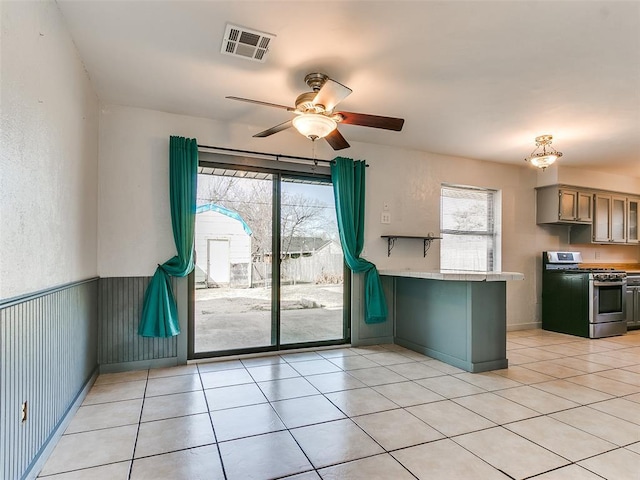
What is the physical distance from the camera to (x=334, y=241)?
15.0 feet

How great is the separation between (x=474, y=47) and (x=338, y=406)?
2.76 meters

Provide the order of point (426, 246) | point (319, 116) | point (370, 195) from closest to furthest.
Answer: point (319, 116) < point (370, 195) < point (426, 246)

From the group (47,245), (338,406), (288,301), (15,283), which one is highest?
(47,245)

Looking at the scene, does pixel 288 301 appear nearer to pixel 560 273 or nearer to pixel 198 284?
pixel 198 284

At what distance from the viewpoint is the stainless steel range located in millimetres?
5160

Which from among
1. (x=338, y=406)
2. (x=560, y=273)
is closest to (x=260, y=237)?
(x=338, y=406)

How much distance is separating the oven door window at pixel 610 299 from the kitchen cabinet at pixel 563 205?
112cm

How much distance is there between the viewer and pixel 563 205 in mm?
5652

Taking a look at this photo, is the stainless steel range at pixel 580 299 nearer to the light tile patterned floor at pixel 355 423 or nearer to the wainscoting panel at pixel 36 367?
the light tile patterned floor at pixel 355 423

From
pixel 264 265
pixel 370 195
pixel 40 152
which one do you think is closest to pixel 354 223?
pixel 370 195

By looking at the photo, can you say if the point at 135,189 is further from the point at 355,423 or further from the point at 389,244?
the point at 389,244

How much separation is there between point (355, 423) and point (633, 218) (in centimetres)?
678

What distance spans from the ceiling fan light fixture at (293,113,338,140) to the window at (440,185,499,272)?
9.89 feet

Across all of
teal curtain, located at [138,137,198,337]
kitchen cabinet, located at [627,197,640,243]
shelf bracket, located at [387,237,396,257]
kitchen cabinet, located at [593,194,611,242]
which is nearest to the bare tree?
teal curtain, located at [138,137,198,337]
